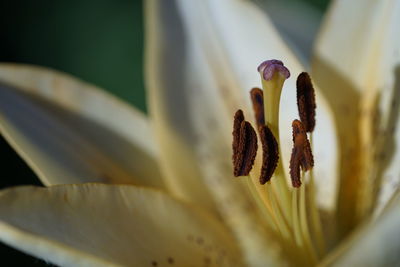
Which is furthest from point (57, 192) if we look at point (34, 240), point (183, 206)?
point (183, 206)

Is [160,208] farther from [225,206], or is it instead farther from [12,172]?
[12,172]

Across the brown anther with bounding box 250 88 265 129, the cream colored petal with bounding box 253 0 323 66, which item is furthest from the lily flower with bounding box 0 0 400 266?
the cream colored petal with bounding box 253 0 323 66

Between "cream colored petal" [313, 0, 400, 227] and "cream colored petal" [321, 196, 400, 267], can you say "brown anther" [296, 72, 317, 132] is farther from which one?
"cream colored petal" [321, 196, 400, 267]

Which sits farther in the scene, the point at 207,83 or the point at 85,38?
the point at 85,38

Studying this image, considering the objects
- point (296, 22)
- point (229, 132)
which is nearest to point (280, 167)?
point (229, 132)

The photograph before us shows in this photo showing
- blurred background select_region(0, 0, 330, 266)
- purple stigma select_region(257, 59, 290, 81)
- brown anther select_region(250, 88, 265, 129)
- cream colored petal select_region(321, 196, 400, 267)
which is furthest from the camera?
blurred background select_region(0, 0, 330, 266)

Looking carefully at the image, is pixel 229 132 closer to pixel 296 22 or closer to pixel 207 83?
pixel 207 83

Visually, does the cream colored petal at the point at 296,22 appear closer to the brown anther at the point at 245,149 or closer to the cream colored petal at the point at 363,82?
the cream colored petal at the point at 363,82
